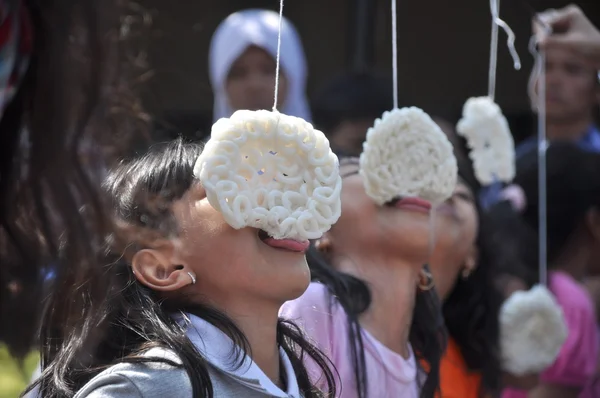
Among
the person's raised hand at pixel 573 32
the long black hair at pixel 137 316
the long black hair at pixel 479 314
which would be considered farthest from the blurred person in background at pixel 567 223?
the long black hair at pixel 137 316

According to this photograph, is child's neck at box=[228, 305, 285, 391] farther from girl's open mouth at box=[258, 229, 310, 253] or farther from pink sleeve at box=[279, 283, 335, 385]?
pink sleeve at box=[279, 283, 335, 385]

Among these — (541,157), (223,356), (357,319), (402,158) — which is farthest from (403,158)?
(541,157)

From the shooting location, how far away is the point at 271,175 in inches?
60.1

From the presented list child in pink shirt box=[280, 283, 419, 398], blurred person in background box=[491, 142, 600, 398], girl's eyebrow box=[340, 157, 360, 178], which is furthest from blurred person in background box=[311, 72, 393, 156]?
child in pink shirt box=[280, 283, 419, 398]

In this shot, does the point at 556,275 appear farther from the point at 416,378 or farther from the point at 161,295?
the point at 161,295

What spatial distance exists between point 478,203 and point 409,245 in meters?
0.91

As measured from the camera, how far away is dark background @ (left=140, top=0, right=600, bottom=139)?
13.3ft

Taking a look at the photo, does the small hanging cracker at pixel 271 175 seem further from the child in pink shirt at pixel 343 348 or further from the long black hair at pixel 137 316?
the child in pink shirt at pixel 343 348

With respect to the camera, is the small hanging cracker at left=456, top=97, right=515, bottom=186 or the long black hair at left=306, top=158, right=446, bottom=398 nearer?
the long black hair at left=306, top=158, right=446, bottom=398

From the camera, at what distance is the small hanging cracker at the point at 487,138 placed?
275 cm

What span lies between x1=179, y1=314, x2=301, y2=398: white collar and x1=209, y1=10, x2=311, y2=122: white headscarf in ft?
6.37

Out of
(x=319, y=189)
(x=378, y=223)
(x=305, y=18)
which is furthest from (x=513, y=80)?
(x=319, y=189)

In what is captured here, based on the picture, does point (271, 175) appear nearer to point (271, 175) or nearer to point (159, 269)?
point (271, 175)

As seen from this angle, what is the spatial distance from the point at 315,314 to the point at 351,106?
1471mm
